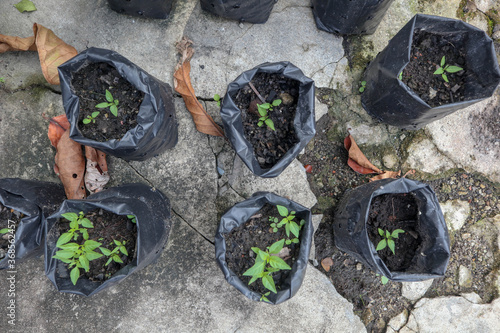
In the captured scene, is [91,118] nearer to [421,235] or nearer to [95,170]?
[95,170]

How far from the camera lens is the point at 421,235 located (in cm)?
170

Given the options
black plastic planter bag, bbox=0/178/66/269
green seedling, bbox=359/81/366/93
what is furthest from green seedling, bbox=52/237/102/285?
green seedling, bbox=359/81/366/93

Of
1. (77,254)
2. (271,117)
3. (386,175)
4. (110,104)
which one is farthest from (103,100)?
(386,175)

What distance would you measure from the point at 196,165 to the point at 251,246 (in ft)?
1.89

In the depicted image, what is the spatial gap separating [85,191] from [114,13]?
3.40ft

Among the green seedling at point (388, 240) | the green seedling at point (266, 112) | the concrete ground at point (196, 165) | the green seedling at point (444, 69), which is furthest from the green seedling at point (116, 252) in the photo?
the green seedling at point (444, 69)

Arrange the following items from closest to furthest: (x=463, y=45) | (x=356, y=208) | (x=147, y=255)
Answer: (x=147, y=255) → (x=356, y=208) → (x=463, y=45)

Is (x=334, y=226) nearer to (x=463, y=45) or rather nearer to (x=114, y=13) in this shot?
(x=463, y=45)

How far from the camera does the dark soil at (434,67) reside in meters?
1.77

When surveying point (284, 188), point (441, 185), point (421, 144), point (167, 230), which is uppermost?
point (421, 144)

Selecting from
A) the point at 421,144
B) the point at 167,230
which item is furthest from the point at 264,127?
the point at 421,144

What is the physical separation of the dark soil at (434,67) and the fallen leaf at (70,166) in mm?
1811

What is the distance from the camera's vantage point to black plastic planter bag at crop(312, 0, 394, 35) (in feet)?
5.62

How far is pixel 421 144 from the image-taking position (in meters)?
1.98
